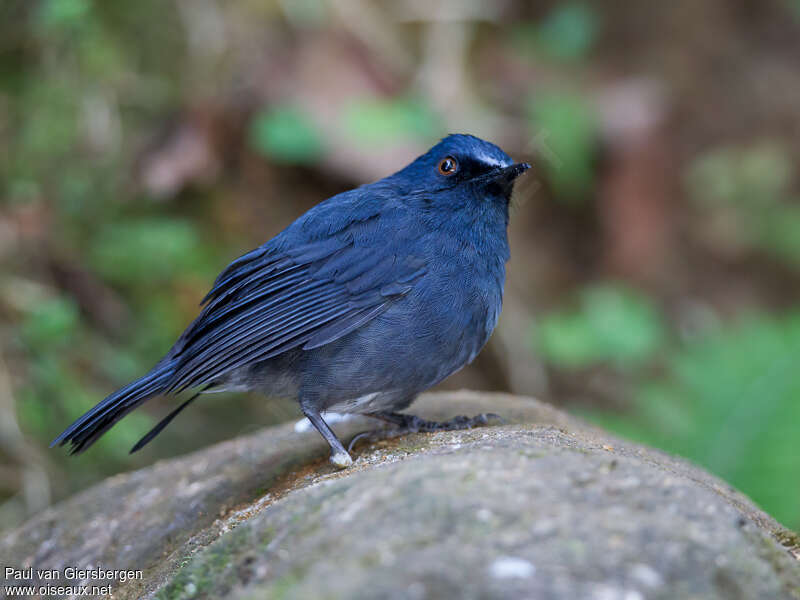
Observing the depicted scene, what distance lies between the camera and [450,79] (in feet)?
22.9

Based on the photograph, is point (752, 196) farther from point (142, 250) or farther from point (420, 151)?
point (142, 250)

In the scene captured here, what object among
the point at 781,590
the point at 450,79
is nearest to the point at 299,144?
the point at 450,79

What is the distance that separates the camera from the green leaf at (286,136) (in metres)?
6.17

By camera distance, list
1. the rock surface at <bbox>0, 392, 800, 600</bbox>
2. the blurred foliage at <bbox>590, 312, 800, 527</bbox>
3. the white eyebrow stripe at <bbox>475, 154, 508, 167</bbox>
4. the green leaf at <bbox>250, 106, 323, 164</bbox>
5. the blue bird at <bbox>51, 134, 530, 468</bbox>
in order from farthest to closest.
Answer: the green leaf at <bbox>250, 106, 323, 164</bbox>
the blurred foliage at <bbox>590, 312, 800, 527</bbox>
the white eyebrow stripe at <bbox>475, 154, 508, 167</bbox>
the blue bird at <bbox>51, 134, 530, 468</bbox>
the rock surface at <bbox>0, 392, 800, 600</bbox>

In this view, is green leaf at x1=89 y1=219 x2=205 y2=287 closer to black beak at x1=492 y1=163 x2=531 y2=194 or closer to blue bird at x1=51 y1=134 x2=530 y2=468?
blue bird at x1=51 y1=134 x2=530 y2=468

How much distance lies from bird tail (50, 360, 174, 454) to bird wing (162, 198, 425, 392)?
0.08 m

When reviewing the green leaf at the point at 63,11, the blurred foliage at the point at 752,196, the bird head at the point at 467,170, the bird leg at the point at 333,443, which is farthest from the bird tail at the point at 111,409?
the blurred foliage at the point at 752,196

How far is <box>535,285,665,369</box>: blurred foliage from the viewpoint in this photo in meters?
6.21

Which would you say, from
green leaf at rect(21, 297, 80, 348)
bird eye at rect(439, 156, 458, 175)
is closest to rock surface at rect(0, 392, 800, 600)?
bird eye at rect(439, 156, 458, 175)

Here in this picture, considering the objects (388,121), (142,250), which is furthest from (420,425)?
(388,121)

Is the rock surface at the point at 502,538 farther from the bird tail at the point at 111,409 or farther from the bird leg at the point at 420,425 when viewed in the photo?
the bird tail at the point at 111,409

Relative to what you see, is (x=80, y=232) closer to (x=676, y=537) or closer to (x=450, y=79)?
(x=450, y=79)

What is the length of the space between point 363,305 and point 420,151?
3.37 metres

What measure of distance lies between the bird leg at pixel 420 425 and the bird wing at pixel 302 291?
0.49 m
